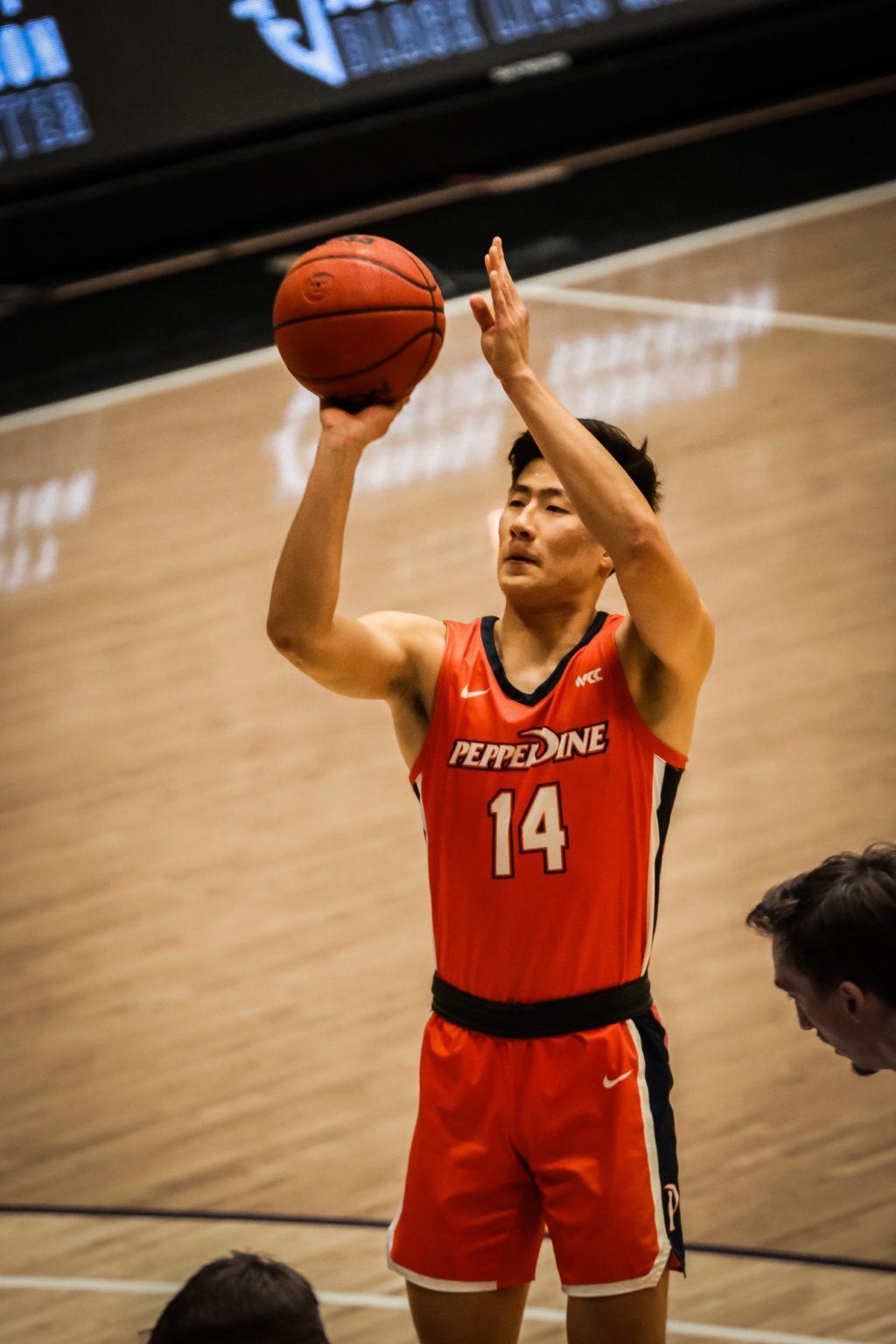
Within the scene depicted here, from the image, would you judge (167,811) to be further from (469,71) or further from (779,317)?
(469,71)

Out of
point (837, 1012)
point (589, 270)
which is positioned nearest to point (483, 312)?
point (837, 1012)

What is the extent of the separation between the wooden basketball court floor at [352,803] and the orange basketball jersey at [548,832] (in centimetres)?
159

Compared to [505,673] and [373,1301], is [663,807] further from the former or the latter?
[373,1301]

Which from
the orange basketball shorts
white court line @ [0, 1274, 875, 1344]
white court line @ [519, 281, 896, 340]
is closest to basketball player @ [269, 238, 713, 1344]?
the orange basketball shorts

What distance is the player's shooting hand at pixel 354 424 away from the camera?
10.1ft

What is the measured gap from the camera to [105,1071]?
5.38 metres

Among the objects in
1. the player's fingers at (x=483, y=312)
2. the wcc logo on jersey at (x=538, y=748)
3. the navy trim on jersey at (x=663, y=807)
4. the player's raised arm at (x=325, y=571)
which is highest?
the player's fingers at (x=483, y=312)

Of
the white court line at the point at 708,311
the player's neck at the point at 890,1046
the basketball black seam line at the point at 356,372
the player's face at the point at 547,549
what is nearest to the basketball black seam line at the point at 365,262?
the basketball black seam line at the point at 356,372

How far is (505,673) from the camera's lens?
3322mm

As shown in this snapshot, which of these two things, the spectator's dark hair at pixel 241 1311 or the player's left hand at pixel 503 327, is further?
the player's left hand at pixel 503 327

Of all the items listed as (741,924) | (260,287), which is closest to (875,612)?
(741,924)

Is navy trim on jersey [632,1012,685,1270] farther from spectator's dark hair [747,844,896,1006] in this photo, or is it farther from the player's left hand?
the player's left hand

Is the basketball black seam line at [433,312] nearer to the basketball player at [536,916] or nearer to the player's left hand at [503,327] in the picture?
the basketball player at [536,916]

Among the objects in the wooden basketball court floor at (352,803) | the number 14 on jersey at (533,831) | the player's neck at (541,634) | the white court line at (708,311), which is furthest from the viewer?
the white court line at (708,311)
